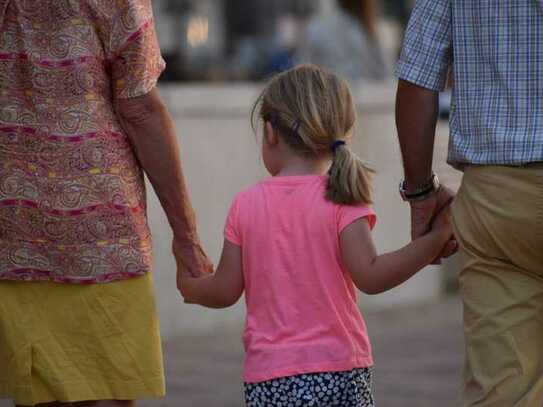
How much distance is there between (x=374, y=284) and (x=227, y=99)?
4816 millimetres

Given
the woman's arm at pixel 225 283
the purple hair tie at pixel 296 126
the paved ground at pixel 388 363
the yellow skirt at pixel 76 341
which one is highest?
the purple hair tie at pixel 296 126

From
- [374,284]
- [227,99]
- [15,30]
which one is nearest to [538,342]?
[374,284]

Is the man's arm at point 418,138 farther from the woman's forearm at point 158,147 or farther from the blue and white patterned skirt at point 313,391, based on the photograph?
the woman's forearm at point 158,147

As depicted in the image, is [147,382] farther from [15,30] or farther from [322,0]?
[322,0]

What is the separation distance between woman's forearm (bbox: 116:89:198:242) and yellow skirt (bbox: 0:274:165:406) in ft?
0.81

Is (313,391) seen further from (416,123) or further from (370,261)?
(416,123)

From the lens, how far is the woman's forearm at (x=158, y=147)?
12.7 ft

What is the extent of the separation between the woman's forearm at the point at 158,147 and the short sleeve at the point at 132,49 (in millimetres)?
37

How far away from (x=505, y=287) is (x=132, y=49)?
3.89 ft

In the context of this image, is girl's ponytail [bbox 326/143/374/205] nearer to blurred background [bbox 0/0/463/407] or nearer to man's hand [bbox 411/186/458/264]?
man's hand [bbox 411/186/458/264]

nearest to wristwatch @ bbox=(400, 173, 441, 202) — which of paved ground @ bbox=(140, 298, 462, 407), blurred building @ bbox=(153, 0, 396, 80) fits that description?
paved ground @ bbox=(140, 298, 462, 407)

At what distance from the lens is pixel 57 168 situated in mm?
3826

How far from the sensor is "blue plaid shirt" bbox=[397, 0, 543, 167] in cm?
339

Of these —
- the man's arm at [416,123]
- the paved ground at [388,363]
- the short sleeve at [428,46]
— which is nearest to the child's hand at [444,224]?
the man's arm at [416,123]
